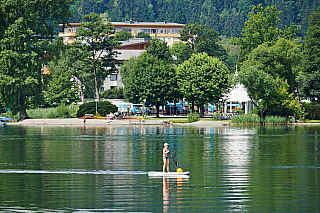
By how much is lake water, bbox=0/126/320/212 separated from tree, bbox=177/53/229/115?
4682cm

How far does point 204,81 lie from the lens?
327ft

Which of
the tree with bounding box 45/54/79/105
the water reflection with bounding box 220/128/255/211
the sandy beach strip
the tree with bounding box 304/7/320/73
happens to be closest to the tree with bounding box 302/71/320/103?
the tree with bounding box 304/7/320/73

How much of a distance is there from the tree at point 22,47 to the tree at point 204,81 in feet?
80.3

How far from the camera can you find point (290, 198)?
81.5 feet

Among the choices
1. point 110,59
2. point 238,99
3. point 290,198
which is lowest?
point 290,198

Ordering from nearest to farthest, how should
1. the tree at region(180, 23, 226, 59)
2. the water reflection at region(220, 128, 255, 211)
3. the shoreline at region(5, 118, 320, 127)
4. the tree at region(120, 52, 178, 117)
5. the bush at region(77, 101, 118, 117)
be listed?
the water reflection at region(220, 128, 255, 211) < the shoreline at region(5, 118, 320, 127) < the bush at region(77, 101, 118, 117) < the tree at region(120, 52, 178, 117) < the tree at region(180, 23, 226, 59)

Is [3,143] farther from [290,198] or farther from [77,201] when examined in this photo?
[290,198]

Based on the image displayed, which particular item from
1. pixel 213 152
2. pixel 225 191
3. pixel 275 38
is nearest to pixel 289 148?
pixel 213 152

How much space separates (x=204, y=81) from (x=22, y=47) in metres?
31.0

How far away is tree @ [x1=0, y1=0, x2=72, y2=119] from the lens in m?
89.4

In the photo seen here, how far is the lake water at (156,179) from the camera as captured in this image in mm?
23594

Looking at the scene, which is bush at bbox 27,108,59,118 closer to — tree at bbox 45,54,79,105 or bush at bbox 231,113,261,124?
tree at bbox 45,54,79,105

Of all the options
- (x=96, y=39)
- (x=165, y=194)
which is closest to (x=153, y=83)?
(x=96, y=39)

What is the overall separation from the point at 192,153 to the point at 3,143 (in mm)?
19291
